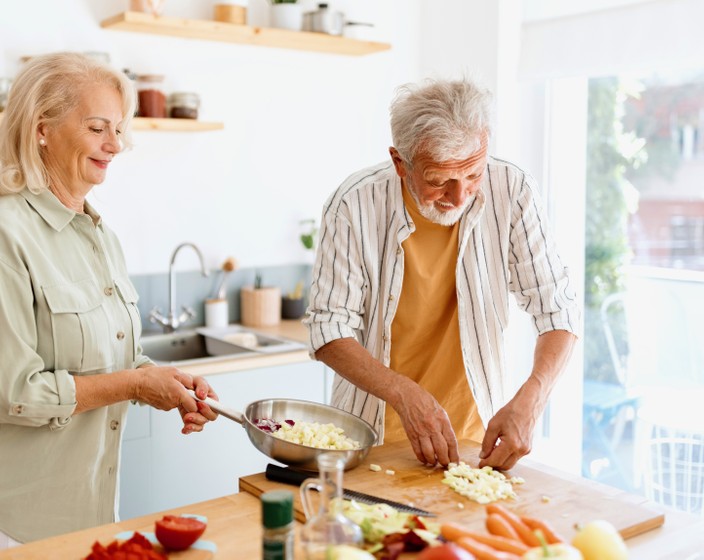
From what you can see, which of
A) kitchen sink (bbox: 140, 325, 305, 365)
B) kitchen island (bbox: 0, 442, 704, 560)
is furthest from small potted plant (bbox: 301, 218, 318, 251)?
kitchen island (bbox: 0, 442, 704, 560)

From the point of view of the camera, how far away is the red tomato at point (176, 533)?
4.68ft

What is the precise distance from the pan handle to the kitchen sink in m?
1.36

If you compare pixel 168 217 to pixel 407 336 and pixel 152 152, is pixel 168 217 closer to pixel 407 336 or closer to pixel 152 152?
pixel 152 152

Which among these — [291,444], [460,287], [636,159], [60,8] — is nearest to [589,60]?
[636,159]

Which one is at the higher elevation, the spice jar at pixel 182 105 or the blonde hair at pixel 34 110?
the spice jar at pixel 182 105

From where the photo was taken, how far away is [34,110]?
6.20 feet

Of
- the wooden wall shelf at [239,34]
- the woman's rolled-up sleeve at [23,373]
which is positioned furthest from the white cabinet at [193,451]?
the wooden wall shelf at [239,34]

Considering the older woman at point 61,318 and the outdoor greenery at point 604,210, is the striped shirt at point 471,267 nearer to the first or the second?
the older woman at point 61,318

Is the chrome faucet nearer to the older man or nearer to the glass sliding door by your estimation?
the older man

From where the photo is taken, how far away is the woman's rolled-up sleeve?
1742mm

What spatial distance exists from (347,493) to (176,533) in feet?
1.22

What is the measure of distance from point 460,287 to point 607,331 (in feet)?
5.66

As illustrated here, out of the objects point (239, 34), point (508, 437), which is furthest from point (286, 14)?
point (508, 437)

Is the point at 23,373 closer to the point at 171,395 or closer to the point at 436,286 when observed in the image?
the point at 171,395
